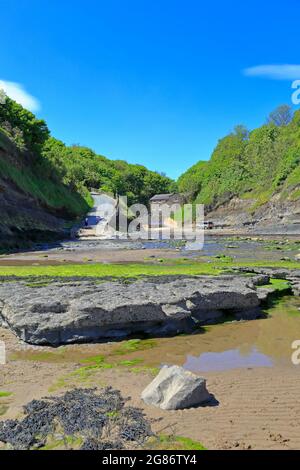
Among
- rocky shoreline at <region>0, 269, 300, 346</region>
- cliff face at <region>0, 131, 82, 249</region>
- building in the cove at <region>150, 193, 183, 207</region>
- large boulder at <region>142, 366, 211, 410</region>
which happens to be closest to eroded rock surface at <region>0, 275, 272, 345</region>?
rocky shoreline at <region>0, 269, 300, 346</region>

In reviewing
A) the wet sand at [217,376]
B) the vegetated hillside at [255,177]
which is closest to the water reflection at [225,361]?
the wet sand at [217,376]

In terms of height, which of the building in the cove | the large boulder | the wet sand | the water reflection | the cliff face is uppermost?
the building in the cove

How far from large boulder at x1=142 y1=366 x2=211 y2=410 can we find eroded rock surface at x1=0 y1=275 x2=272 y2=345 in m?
3.85

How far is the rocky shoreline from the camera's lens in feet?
33.3

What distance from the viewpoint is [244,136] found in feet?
456

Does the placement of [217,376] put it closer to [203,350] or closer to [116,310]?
[203,350]

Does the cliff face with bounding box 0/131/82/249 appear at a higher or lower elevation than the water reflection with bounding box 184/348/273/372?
higher

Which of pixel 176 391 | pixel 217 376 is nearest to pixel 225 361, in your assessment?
pixel 217 376

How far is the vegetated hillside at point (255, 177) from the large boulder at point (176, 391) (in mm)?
60011

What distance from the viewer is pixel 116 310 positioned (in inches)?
412

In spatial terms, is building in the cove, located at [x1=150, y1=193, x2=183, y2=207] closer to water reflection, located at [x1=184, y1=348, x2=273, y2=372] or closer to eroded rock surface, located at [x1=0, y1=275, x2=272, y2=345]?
eroded rock surface, located at [x1=0, y1=275, x2=272, y2=345]

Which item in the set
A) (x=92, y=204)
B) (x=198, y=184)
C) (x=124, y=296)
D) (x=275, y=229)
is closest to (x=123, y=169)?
(x=198, y=184)

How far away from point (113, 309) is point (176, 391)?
4.21m
